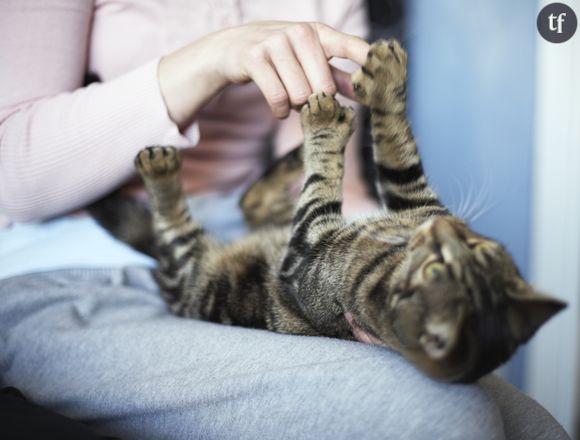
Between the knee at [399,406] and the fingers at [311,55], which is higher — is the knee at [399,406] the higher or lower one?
the lower one

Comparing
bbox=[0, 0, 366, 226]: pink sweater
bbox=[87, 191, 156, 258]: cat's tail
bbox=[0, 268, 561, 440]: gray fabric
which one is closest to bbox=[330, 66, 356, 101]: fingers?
bbox=[0, 0, 366, 226]: pink sweater

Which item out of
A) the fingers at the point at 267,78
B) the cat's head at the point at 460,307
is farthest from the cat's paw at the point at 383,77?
the cat's head at the point at 460,307

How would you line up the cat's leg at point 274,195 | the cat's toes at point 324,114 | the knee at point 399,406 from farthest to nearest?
the cat's leg at point 274,195, the cat's toes at point 324,114, the knee at point 399,406

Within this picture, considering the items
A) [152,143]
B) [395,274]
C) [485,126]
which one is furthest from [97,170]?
[485,126]

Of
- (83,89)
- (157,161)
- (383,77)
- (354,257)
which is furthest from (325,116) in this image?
(83,89)

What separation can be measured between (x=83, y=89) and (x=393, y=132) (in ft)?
1.82

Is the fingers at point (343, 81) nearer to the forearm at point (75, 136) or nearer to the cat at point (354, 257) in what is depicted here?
the cat at point (354, 257)

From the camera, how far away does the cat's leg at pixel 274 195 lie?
4.02 feet

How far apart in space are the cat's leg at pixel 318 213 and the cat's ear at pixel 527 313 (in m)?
0.29

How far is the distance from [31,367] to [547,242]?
1246 mm

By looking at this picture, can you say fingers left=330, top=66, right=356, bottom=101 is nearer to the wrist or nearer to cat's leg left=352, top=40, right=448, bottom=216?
cat's leg left=352, top=40, right=448, bottom=216

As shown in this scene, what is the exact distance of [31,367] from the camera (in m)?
0.84

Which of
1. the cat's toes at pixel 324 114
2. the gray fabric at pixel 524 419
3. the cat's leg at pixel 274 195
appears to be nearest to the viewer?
the gray fabric at pixel 524 419

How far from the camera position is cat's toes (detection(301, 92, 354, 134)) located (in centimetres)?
85
